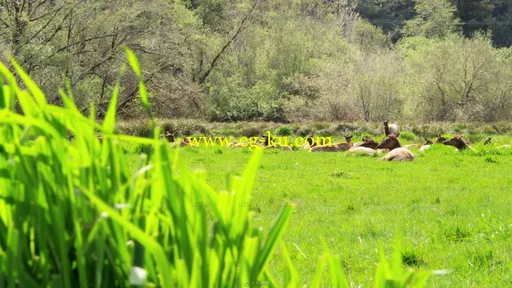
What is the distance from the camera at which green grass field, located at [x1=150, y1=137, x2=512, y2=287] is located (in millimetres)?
Result: 4844

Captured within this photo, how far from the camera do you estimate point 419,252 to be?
5102 mm

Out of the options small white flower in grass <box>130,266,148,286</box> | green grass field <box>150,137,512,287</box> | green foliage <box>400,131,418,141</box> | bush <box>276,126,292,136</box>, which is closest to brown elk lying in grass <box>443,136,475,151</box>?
green grass field <box>150,137,512,287</box>

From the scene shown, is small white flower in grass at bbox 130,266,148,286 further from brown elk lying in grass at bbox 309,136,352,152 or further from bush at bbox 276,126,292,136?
bush at bbox 276,126,292,136

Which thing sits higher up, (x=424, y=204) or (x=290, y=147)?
(x=424, y=204)

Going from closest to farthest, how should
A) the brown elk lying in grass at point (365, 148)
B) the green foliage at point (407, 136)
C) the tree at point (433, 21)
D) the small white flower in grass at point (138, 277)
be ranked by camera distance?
the small white flower in grass at point (138, 277) < the brown elk lying in grass at point (365, 148) < the green foliage at point (407, 136) < the tree at point (433, 21)

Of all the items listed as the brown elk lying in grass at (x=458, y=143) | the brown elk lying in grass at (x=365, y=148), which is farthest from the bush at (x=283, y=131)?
the brown elk lying in grass at (x=458, y=143)

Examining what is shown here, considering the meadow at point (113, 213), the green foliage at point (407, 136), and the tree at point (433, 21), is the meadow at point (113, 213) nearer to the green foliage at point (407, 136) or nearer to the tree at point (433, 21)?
the green foliage at point (407, 136)

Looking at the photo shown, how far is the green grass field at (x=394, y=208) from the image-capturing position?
15.9 feet

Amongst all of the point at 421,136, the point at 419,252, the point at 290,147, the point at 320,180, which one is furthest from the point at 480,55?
the point at 419,252

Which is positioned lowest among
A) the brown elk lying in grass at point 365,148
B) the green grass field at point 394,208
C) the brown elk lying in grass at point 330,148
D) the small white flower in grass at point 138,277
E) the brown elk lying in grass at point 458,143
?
the brown elk lying in grass at point 330,148

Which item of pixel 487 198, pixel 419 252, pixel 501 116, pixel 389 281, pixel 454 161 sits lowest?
pixel 501 116

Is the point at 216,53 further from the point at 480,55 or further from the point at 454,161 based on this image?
the point at 454,161

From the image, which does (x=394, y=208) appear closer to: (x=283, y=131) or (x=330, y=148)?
(x=330, y=148)

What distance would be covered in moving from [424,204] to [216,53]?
102ft
